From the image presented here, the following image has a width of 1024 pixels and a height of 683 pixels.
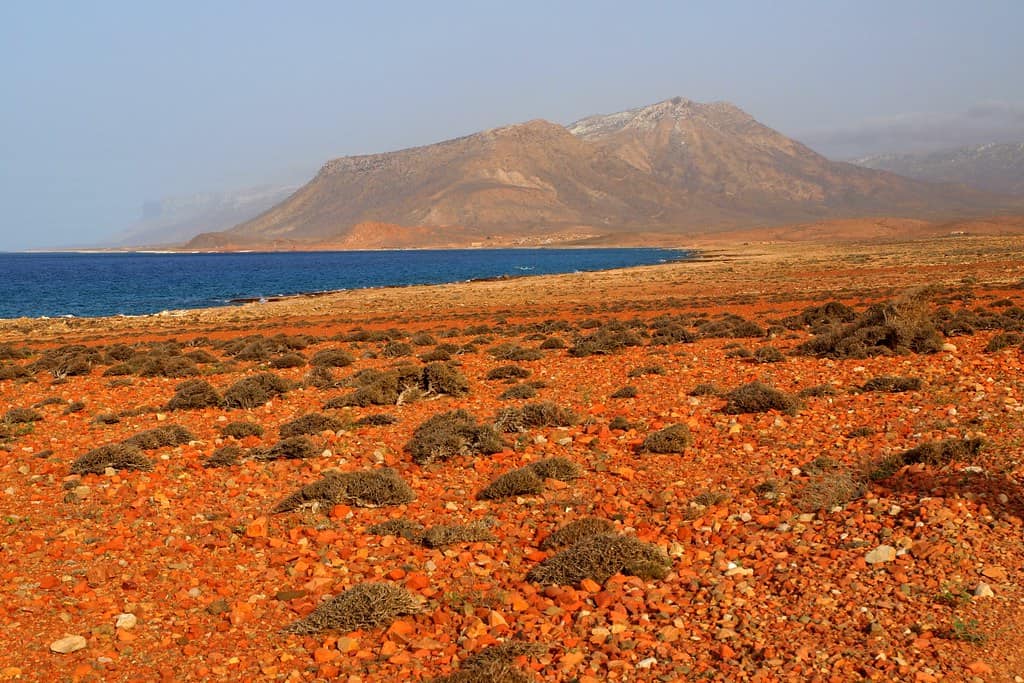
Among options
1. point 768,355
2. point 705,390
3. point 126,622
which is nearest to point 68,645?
point 126,622

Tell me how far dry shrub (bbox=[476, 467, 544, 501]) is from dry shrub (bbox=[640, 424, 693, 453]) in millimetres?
2100

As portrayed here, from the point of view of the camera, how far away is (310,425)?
1359 cm

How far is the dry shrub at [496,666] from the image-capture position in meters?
5.47

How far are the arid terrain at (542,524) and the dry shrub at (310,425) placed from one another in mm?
66

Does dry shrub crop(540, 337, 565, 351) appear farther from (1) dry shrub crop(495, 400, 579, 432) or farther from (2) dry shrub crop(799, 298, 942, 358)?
(1) dry shrub crop(495, 400, 579, 432)

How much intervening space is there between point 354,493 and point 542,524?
106 inches

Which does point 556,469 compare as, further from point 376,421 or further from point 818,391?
point 818,391

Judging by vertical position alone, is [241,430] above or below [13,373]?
below

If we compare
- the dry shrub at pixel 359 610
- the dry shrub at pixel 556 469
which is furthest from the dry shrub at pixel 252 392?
the dry shrub at pixel 359 610

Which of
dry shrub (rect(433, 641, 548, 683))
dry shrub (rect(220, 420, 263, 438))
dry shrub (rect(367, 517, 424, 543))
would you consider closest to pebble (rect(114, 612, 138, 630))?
dry shrub (rect(367, 517, 424, 543))

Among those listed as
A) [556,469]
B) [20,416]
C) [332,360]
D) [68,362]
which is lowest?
[556,469]

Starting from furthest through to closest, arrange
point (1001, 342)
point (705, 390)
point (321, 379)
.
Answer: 1. point (321, 379)
2. point (1001, 342)
3. point (705, 390)

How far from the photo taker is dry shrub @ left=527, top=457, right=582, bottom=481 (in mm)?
10141

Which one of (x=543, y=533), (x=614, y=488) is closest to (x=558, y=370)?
(x=614, y=488)
